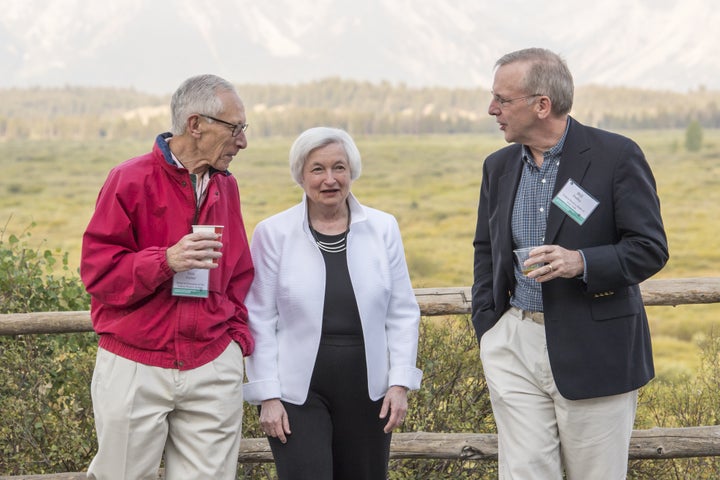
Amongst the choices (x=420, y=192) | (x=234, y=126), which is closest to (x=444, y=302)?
(x=234, y=126)

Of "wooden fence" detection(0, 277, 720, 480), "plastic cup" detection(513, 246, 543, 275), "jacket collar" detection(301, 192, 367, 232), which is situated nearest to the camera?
"plastic cup" detection(513, 246, 543, 275)

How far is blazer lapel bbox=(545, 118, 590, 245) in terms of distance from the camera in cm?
251

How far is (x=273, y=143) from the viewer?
7600cm

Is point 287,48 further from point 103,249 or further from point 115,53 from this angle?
point 103,249

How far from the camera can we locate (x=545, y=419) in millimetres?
2607

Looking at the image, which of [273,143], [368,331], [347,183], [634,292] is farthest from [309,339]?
[273,143]

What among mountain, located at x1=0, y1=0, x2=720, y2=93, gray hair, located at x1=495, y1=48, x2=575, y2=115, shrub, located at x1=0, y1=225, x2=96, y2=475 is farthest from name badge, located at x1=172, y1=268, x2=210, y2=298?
mountain, located at x1=0, y1=0, x2=720, y2=93

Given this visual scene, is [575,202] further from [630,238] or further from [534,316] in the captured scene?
[534,316]

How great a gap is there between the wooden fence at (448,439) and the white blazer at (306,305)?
1.02m

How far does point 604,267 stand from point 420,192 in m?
62.1

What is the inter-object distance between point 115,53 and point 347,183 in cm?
15280

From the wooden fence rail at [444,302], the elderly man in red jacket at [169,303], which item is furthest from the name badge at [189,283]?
the wooden fence rail at [444,302]

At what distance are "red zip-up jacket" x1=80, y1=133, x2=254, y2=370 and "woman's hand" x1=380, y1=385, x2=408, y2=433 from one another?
0.54 metres

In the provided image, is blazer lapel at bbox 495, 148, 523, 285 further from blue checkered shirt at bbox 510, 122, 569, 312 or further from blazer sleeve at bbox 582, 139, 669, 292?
blazer sleeve at bbox 582, 139, 669, 292
